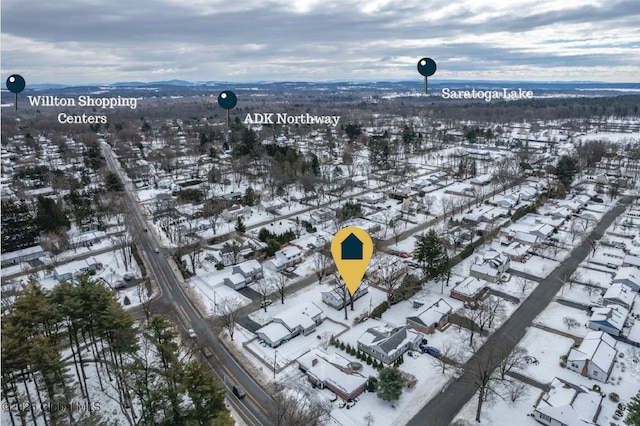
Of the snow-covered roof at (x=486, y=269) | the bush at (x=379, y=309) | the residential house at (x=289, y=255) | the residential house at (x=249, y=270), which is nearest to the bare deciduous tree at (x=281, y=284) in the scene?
the residential house at (x=249, y=270)

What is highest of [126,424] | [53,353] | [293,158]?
[293,158]

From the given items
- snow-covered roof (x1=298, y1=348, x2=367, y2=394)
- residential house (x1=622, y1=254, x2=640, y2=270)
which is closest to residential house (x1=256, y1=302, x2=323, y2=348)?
snow-covered roof (x1=298, y1=348, x2=367, y2=394)

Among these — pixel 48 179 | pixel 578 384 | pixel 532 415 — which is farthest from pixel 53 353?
pixel 48 179

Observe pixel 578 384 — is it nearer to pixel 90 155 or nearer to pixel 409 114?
pixel 90 155

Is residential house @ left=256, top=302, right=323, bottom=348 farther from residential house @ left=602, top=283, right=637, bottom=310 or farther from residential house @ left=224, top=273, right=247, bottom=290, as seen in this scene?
residential house @ left=602, top=283, right=637, bottom=310

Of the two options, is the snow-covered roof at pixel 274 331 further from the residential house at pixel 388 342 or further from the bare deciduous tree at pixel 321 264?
the bare deciduous tree at pixel 321 264

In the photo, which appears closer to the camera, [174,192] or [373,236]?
[373,236]
